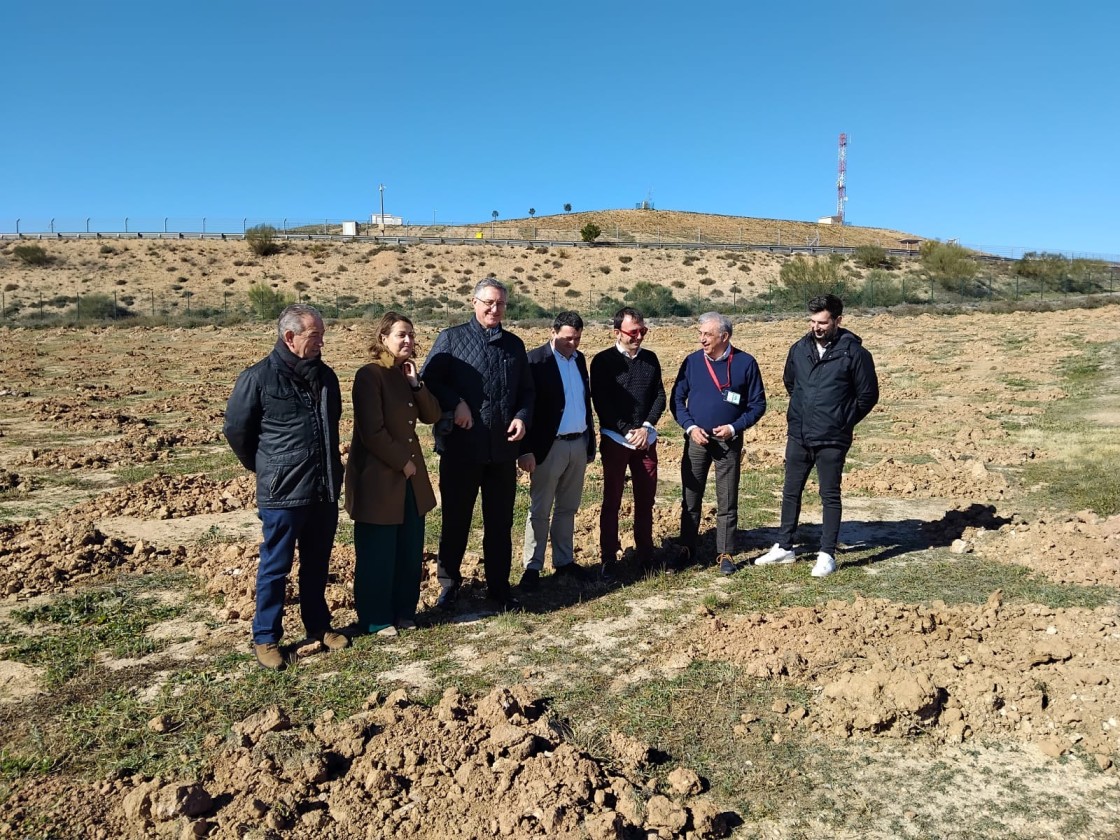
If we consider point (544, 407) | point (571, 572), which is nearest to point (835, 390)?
point (544, 407)

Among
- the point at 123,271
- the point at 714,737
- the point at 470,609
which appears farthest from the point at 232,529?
the point at 123,271

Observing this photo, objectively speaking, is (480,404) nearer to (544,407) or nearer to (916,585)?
(544,407)

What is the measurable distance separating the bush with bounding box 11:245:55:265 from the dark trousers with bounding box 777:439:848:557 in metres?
58.2

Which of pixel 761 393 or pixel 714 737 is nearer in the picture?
pixel 714 737

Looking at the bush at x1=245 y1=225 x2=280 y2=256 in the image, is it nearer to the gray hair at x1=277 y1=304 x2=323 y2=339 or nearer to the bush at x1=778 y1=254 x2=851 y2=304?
the bush at x1=778 y1=254 x2=851 y2=304

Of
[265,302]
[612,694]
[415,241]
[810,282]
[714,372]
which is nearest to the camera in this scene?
[612,694]

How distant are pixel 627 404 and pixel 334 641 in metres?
2.46

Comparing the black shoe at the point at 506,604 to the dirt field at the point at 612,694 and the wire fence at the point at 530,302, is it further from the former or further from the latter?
the wire fence at the point at 530,302

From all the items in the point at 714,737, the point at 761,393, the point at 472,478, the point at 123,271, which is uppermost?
the point at 123,271

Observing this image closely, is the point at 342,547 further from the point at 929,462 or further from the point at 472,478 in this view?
the point at 929,462

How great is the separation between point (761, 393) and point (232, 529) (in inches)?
189

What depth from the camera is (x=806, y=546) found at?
6.82 meters

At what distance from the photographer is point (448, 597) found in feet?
18.0

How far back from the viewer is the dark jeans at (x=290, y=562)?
4.48m
